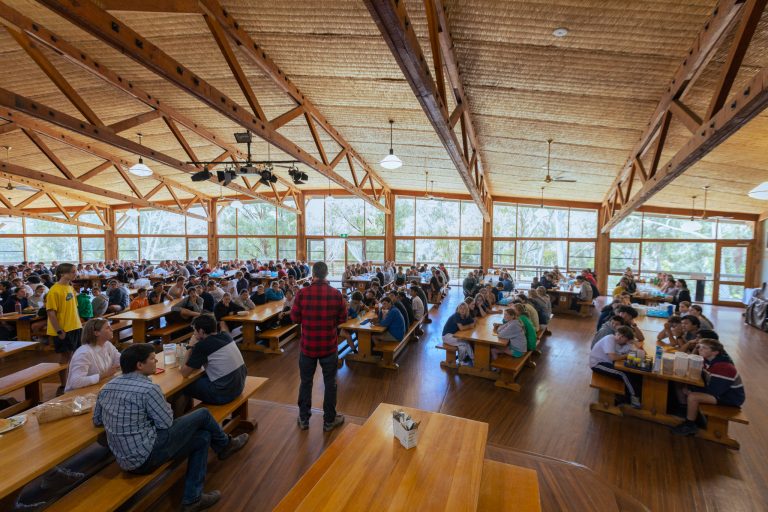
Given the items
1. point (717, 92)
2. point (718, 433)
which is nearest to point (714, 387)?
point (718, 433)

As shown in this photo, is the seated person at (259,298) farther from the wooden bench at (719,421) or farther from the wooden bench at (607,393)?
the wooden bench at (719,421)

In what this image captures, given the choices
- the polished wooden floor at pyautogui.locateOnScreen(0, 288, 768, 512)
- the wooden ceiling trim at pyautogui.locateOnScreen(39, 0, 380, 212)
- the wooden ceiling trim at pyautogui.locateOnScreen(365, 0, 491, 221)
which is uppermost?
the wooden ceiling trim at pyautogui.locateOnScreen(39, 0, 380, 212)

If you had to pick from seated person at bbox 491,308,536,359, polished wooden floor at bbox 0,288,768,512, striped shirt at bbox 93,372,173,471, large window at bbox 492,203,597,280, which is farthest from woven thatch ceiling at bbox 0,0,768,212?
large window at bbox 492,203,597,280

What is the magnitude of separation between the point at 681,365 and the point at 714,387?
30 centimetres

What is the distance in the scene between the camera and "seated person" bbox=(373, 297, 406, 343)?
5310 millimetres

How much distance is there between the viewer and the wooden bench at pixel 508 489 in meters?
2.10

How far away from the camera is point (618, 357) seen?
13.6ft

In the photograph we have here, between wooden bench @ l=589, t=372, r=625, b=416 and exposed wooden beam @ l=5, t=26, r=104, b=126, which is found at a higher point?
exposed wooden beam @ l=5, t=26, r=104, b=126

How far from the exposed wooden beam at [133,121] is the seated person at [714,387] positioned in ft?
27.0

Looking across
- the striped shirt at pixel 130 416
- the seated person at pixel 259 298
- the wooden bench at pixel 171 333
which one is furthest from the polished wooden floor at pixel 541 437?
the wooden bench at pixel 171 333

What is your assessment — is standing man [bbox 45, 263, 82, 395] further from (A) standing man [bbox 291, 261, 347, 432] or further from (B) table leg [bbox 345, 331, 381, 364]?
(B) table leg [bbox 345, 331, 381, 364]

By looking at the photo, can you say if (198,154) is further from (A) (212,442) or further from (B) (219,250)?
(A) (212,442)

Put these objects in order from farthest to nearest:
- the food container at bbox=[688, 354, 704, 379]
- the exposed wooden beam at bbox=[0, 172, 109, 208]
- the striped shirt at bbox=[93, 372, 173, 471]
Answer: the exposed wooden beam at bbox=[0, 172, 109, 208] → the food container at bbox=[688, 354, 704, 379] → the striped shirt at bbox=[93, 372, 173, 471]

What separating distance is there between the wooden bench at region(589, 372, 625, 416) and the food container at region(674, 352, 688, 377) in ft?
1.79
